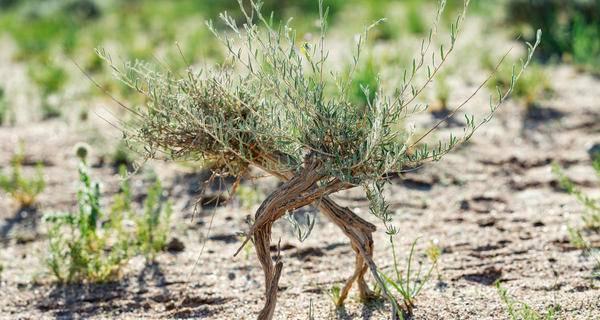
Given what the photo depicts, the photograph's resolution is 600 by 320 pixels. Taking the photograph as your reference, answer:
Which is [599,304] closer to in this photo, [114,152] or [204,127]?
[204,127]

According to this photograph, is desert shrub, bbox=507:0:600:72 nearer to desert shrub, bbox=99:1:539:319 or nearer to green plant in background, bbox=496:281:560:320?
green plant in background, bbox=496:281:560:320

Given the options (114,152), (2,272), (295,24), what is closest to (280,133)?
(2,272)

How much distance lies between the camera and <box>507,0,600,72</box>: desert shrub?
7.44 m

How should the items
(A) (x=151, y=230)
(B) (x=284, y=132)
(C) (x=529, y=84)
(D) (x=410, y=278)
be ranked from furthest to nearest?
(C) (x=529, y=84), (A) (x=151, y=230), (D) (x=410, y=278), (B) (x=284, y=132)

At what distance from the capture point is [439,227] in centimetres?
497

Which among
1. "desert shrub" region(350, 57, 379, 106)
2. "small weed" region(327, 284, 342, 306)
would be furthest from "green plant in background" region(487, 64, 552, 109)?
"small weed" region(327, 284, 342, 306)

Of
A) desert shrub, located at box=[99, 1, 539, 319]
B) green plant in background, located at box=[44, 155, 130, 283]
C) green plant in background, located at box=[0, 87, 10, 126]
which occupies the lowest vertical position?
green plant in background, located at box=[44, 155, 130, 283]

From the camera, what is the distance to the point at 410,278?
4.22 meters

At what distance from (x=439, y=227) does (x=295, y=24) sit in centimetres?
521

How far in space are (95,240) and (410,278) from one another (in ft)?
5.61

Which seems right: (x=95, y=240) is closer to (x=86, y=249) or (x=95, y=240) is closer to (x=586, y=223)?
(x=86, y=249)

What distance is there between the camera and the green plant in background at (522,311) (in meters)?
3.38

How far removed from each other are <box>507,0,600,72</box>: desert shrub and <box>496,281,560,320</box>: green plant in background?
4.11m

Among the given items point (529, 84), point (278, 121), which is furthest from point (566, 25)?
point (278, 121)
